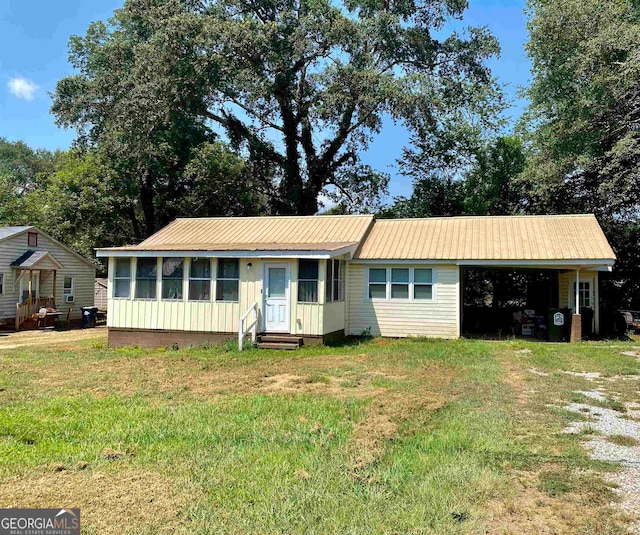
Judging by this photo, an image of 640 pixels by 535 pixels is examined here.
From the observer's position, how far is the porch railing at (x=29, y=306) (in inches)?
777

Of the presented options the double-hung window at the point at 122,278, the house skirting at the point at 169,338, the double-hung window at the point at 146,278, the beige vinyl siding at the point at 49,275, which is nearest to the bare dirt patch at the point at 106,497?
the house skirting at the point at 169,338

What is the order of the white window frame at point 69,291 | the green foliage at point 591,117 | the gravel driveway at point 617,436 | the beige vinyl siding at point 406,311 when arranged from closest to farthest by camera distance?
1. the gravel driveway at point 617,436
2. the beige vinyl siding at point 406,311
3. the green foliage at point 591,117
4. the white window frame at point 69,291

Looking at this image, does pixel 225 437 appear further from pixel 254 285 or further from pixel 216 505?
pixel 254 285

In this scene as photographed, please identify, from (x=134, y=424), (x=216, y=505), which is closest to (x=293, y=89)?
(x=134, y=424)

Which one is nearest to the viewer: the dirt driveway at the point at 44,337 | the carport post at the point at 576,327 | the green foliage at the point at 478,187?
the carport post at the point at 576,327

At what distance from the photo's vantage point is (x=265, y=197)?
29.9 m

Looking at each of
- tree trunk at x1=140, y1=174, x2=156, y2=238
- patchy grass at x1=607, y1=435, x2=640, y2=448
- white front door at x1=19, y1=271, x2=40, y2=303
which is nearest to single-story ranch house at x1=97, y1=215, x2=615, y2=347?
white front door at x1=19, y1=271, x2=40, y2=303

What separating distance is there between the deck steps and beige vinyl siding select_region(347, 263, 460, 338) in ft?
9.96

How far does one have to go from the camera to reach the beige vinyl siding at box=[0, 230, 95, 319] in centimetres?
1969

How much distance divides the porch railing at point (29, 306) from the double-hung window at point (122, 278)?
25.6ft

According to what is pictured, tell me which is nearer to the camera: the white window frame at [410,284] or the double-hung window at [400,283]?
the white window frame at [410,284]

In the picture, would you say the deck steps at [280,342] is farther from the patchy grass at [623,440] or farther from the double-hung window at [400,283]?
the patchy grass at [623,440]

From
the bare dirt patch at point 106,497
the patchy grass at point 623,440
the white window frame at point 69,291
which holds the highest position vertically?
the white window frame at point 69,291

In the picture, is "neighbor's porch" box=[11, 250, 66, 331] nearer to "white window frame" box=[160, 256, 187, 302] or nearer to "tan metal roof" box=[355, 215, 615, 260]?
"white window frame" box=[160, 256, 187, 302]
